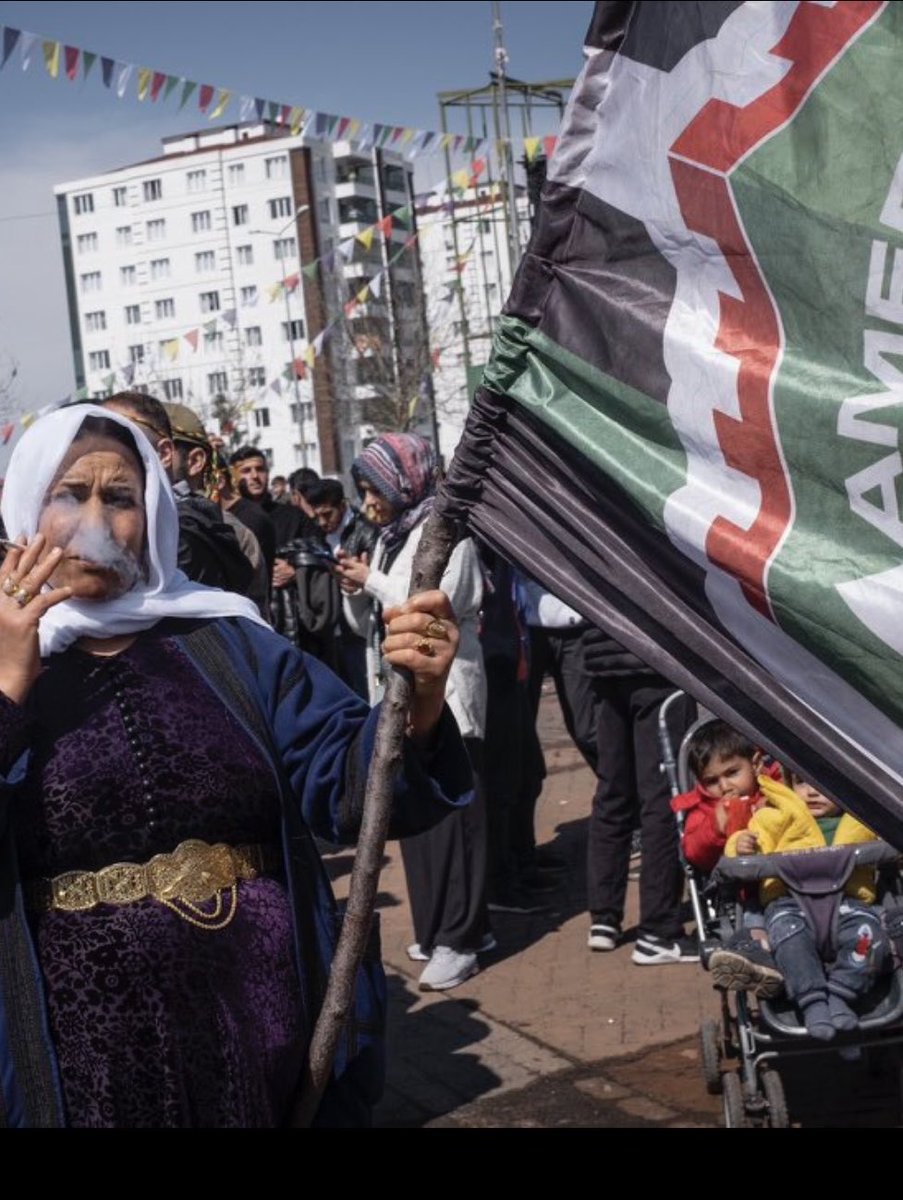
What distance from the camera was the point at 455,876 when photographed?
715cm

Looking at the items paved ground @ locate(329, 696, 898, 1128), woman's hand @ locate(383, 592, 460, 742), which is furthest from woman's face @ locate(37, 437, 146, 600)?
paved ground @ locate(329, 696, 898, 1128)

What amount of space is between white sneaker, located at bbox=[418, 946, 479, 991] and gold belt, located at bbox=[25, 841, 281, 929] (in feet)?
14.2

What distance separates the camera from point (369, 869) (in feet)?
8.52

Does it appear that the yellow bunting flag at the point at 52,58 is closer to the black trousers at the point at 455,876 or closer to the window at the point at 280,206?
the black trousers at the point at 455,876

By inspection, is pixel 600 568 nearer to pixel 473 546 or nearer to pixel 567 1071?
pixel 567 1071

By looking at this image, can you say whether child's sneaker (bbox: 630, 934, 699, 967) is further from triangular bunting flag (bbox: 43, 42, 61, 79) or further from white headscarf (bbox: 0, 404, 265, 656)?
triangular bunting flag (bbox: 43, 42, 61, 79)

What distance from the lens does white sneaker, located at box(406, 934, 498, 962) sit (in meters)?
7.28

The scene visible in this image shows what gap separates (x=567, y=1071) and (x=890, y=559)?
406 centimetres

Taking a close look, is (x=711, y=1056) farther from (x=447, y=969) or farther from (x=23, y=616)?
(x=23, y=616)

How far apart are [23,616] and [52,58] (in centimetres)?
1012

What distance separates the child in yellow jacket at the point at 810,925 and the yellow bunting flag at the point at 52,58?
855 cm

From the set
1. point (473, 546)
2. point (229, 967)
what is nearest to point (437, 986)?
point (473, 546)

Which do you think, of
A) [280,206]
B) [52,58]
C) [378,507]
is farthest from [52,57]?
[280,206]

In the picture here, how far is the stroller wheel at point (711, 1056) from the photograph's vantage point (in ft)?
17.8
